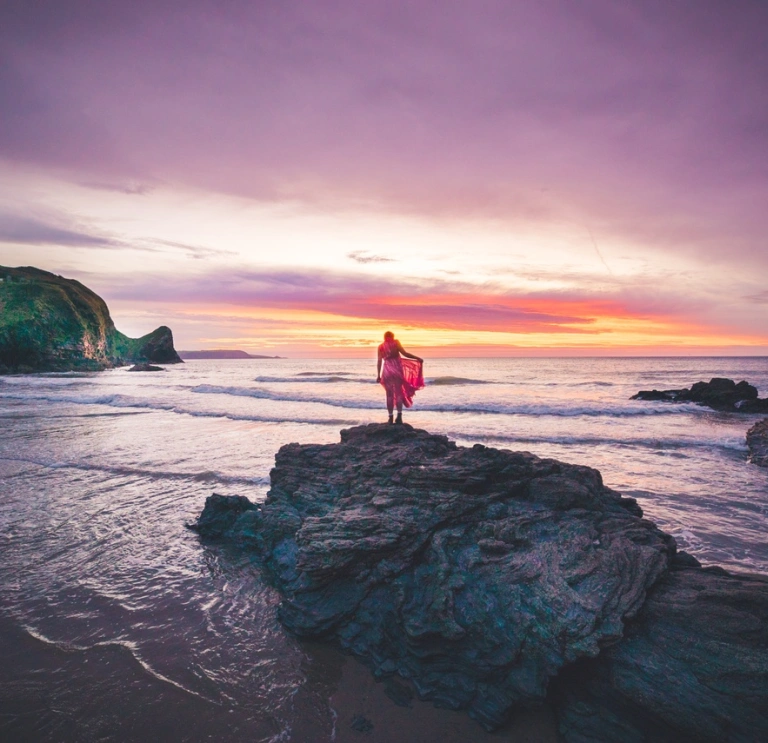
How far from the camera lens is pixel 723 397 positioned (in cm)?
2911

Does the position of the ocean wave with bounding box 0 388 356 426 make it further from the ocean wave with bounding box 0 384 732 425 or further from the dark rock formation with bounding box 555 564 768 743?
the dark rock formation with bounding box 555 564 768 743

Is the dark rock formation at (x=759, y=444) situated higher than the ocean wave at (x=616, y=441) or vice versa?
the dark rock formation at (x=759, y=444)

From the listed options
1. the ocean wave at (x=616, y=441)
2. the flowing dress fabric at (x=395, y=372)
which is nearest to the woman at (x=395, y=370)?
the flowing dress fabric at (x=395, y=372)

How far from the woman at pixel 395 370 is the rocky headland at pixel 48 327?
8082 centimetres

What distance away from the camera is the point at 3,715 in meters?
3.69

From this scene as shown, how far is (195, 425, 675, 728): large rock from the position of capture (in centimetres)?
398

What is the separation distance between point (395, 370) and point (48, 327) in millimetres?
87251

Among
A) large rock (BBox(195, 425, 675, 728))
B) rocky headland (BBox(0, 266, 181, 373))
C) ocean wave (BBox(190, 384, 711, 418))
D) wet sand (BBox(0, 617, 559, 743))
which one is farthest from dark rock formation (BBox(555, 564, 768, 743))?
rocky headland (BBox(0, 266, 181, 373))

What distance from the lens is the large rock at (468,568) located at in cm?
398

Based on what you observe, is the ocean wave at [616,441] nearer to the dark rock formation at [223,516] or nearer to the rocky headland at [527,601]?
the rocky headland at [527,601]

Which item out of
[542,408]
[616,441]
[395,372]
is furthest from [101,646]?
[542,408]

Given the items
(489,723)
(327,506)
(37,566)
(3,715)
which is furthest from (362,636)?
(37,566)

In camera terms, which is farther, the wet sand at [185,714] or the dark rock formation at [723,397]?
the dark rock formation at [723,397]

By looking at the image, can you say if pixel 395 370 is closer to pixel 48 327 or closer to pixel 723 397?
pixel 723 397
